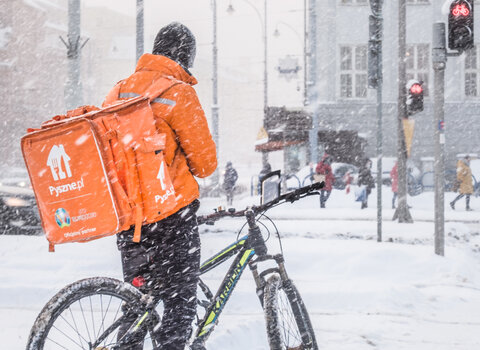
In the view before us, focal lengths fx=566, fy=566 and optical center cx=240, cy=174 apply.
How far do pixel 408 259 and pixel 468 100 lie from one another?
19402 millimetres

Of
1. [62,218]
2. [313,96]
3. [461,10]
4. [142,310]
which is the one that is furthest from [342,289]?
[313,96]

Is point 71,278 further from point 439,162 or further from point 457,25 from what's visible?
point 457,25

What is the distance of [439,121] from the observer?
739 centimetres

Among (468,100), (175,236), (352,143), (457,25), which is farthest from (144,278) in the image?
(468,100)

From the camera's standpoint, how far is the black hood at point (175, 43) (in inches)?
108

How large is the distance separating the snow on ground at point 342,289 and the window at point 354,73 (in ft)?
50.0

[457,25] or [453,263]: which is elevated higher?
[457,25]

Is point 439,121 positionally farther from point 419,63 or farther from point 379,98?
point 419,63

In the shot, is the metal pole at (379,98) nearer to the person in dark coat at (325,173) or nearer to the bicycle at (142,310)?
the bicycle at (142,310)

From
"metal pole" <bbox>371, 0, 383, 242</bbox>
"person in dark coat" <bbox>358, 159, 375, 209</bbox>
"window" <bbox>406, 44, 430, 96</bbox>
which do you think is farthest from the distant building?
"metal pole" <bbox>371, 0, 383, 242</bbox>

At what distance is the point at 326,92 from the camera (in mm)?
24438

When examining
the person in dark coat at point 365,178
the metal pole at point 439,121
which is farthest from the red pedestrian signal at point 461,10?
the person in dark coat at point 365,178

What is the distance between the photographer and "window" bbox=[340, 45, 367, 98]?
79.2 ft

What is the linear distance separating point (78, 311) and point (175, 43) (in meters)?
1.33
